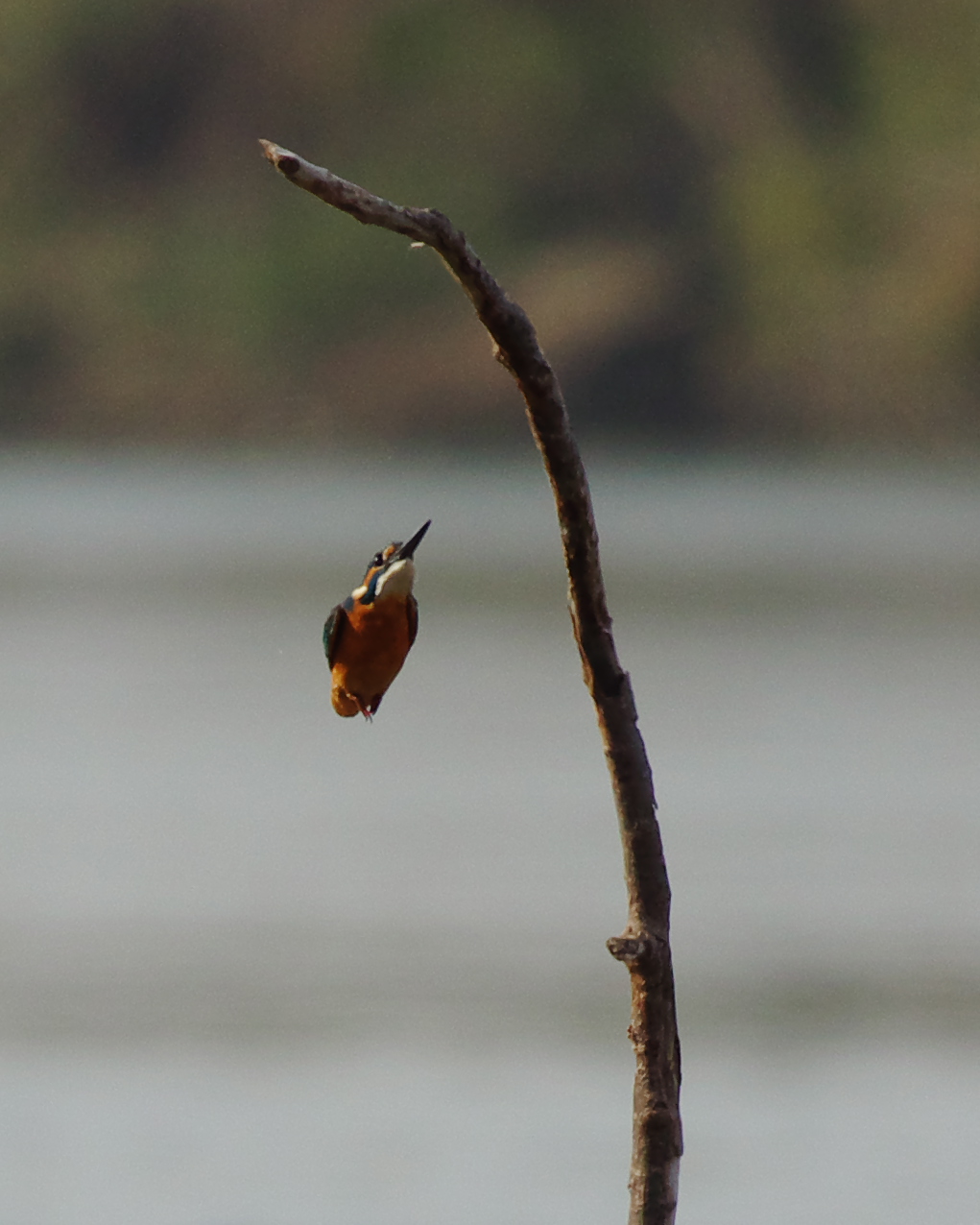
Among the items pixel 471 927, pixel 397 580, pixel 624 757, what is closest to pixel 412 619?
pixel 397 580

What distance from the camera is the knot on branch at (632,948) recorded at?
0.92 m

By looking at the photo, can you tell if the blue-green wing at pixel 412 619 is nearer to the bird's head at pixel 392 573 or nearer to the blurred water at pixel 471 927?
the bird's head at pixel 392 573

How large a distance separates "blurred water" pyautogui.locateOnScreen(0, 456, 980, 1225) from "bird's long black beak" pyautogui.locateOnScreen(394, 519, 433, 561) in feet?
9.23

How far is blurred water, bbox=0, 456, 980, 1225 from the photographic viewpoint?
5992mm

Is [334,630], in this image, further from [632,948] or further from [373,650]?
[632,948]

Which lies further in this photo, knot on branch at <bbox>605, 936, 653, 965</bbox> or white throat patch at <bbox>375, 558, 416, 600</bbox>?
knot on branch at <bbox>605, 936, 653, 965</bbox>

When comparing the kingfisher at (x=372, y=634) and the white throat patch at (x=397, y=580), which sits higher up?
the white throat patch at (x=397, y=580)

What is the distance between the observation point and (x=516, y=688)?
1834cm

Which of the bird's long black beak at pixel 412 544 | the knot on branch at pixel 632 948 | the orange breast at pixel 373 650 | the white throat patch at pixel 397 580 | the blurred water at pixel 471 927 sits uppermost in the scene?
the blurred water at pixel 471 927

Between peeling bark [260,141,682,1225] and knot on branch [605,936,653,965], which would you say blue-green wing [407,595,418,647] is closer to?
peeling bark [260,141,682,1225]

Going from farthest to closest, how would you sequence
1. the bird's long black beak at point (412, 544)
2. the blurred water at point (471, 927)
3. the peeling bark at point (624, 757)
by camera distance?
the blurred water at point (471, 927), the peeling bark at point (624, 757), the bird's long black beak at point (412, 544)

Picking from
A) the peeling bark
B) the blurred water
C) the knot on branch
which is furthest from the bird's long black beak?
the blurred water

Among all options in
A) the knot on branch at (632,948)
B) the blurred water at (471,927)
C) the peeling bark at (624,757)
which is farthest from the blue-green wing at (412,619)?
the blurred water at (471,927)

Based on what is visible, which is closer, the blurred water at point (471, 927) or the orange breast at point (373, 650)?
the orange breast at point (373, 650)
